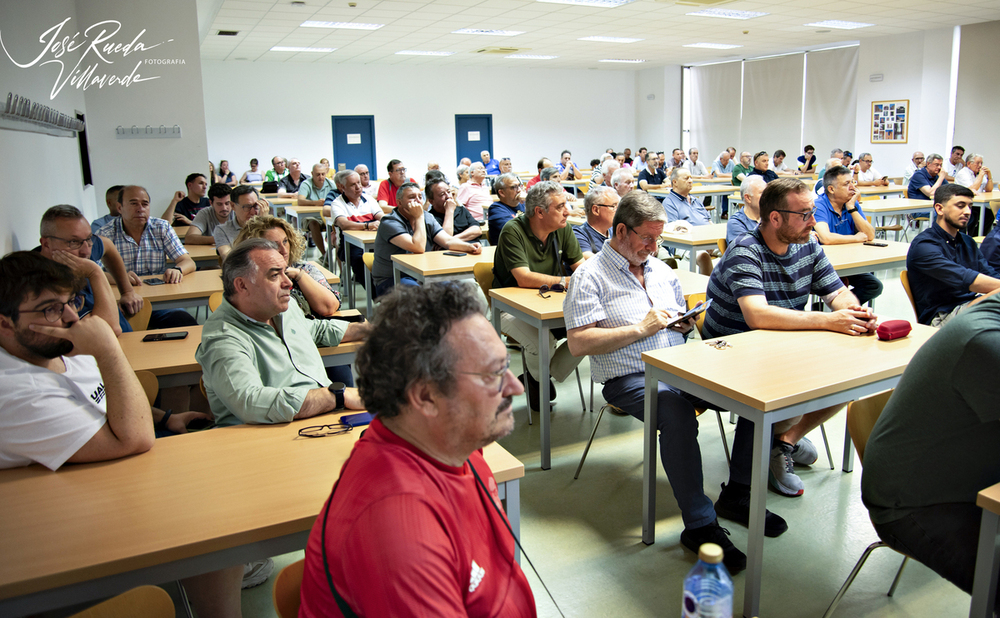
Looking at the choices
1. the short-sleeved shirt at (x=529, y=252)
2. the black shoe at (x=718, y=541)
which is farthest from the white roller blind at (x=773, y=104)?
the black shoe at (x=718, y=541)

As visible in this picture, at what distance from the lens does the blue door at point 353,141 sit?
15570 millimetres

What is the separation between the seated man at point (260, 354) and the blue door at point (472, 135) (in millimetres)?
15270

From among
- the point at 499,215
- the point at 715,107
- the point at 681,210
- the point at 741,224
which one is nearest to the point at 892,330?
the point at 741,224

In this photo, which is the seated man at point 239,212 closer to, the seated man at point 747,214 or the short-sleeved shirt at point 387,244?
the short-sleeved shirt at point 387,244

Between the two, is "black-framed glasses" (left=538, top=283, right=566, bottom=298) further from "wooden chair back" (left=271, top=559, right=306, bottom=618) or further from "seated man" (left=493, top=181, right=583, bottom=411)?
"wooden chair back" (left=271, top=559, right=306, bottom=618)

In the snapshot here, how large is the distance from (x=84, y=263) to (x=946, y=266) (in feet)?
13.8

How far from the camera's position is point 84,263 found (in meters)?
2.83

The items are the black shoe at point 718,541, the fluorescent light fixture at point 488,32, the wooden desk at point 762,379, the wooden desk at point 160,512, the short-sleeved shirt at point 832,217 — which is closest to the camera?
the wooden desk at point 160,512

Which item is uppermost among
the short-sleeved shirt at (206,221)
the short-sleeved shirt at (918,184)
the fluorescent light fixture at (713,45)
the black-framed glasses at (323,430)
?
the fluorescent light fixture at (713,45)

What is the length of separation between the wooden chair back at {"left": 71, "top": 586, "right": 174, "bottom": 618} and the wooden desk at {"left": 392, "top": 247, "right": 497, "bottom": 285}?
2.82 m

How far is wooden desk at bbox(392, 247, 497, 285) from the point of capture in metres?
4.10

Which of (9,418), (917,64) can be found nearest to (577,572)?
(9,418)

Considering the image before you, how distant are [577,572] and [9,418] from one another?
1.70 meters

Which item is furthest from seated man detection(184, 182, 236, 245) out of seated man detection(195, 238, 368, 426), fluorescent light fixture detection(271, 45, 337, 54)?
fluorescent light fixture detection(271, 45, 337, 54)
